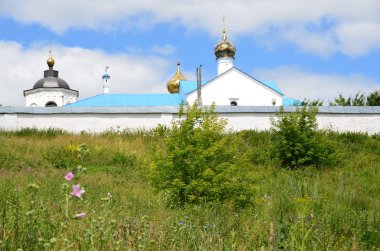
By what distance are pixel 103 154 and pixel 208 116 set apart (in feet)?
19.9

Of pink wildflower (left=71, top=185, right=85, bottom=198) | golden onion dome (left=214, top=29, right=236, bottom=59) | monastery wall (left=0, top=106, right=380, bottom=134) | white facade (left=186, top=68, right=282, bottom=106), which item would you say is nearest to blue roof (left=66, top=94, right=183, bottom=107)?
white facade (left=186, top=68, right=282, bottom=106)

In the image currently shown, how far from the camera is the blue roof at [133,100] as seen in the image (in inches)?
1151

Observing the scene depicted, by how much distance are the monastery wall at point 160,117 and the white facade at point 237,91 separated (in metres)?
12.1

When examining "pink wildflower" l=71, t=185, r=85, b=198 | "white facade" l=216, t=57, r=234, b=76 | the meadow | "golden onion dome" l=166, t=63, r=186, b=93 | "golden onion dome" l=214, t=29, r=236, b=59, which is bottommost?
the meadow

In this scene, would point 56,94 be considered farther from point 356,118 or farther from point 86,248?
point 86,248

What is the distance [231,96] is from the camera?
28547 millimetres

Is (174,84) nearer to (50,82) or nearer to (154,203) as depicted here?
(50,82)

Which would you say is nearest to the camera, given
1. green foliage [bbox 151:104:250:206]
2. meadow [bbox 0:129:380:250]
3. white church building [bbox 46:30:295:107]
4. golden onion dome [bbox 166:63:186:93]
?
meadow [bbox 0:129:380:250]

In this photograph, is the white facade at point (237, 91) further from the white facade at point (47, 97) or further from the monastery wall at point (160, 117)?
the white facade at point (47, 97)

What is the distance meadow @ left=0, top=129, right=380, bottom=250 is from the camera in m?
2.30

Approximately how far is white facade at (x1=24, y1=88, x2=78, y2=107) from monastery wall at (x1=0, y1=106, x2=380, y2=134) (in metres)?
24.1

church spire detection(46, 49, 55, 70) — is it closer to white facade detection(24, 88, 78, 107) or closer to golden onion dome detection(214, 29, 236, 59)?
white facade detection(24, 88, 78, 107)

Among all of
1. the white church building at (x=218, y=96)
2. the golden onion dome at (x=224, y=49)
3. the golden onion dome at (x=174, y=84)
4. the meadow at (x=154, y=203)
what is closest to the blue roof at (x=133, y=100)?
the white church building at (x=218, y=96)

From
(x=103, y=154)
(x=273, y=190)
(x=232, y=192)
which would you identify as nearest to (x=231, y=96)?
(x=103, y=154)
